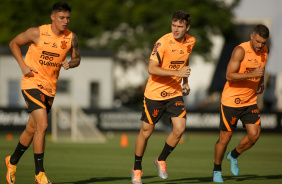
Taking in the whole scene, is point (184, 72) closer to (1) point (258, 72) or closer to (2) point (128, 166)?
(1) point (258, 72)

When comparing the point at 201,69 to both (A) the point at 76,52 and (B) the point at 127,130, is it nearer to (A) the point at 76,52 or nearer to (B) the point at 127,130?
(B) the point at 127,130

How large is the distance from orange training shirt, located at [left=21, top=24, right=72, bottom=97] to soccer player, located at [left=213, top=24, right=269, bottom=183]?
267 centimetres

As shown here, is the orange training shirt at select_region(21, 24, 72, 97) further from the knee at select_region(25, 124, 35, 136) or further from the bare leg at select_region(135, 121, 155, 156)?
the bare leg at select_region(135, 121, 155, 156)

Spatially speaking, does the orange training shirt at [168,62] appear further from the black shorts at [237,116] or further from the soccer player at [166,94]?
the black shorts at [237,116]

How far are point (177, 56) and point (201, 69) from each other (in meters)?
42.5

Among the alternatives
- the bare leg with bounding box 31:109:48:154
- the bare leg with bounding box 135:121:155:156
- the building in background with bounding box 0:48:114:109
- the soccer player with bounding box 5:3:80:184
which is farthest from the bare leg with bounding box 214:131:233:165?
the building in background with bounding box 0:48:114:109

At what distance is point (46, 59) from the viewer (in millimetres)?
8953

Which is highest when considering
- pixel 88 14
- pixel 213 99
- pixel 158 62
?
pixel 88 14

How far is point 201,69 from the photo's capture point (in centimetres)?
5156

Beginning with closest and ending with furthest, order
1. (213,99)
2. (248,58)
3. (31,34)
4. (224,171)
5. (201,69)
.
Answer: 1. (31,34)
2. (248,58)
3. (224,171)
4. (213,99)
5. (201,69)

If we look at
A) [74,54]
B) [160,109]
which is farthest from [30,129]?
[160,109]

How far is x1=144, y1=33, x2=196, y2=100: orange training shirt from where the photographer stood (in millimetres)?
9195

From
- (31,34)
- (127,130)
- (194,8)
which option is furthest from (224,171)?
(194,8)

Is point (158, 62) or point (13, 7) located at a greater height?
point (13, 7)
